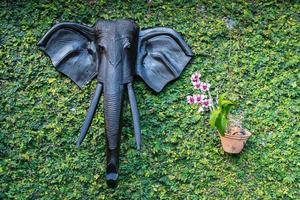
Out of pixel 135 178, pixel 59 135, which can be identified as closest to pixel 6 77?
pixel 59 135

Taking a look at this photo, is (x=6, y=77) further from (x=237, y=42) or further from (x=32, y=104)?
(x=237, y=42)

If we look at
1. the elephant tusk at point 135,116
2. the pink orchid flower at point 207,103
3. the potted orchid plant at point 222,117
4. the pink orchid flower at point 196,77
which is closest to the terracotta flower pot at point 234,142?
the potted orchid plant at point 222,117

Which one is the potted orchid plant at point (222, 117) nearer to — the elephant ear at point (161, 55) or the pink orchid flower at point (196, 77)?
the pink orchid flower at point (196, 77)

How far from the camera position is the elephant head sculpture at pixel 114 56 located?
1989 mm

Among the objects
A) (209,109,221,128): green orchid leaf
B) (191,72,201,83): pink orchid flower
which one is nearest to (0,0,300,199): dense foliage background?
(191,72,201,83): pink orchid flower

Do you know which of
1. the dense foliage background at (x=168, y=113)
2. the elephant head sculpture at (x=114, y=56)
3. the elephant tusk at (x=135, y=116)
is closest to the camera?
the elephant tusk at (x=135, y=116)

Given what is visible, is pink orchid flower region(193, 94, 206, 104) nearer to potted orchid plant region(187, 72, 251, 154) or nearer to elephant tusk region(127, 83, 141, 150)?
potted orchid plant region(187, 72, 251, 154)

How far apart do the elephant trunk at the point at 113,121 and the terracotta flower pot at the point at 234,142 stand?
1.64 ft

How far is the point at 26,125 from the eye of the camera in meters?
2.15

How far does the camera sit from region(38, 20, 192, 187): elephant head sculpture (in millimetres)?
1989

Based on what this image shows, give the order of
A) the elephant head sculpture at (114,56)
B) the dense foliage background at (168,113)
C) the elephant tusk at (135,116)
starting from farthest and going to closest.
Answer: the dense foliage background at (168,113)
the elephant head sculpture at (114,56)
the elephant tusk at (135,116)

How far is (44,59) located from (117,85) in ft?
1.49

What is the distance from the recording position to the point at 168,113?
2.18 metres

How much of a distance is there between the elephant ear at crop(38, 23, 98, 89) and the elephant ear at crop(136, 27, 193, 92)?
24 centimetres
